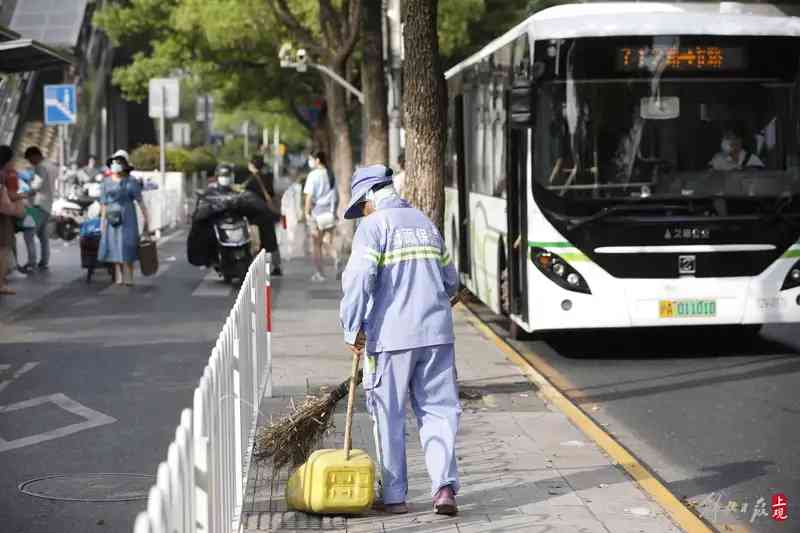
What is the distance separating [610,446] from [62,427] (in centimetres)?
349

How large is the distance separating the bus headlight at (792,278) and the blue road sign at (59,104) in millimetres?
20347

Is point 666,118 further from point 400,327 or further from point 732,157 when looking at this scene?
point 400,327

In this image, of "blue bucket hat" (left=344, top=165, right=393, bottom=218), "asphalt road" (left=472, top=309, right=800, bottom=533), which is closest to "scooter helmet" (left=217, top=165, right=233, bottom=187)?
"asphalt road" (left=472, top=309, right=800, bottom=533)

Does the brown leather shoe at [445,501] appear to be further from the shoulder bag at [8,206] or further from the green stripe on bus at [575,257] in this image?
the shoulder bag at [8,206]

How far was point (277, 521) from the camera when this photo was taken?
24.6 ft

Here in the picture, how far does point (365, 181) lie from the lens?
7.59 m

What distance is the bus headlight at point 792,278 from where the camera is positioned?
1412cm

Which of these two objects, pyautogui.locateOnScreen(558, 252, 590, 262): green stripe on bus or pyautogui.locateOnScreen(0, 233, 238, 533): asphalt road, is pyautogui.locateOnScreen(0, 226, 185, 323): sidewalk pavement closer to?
pyautogui.locateOnScreen(0, 233, 238, 533): asphalt road

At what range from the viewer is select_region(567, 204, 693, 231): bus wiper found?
45.9ft

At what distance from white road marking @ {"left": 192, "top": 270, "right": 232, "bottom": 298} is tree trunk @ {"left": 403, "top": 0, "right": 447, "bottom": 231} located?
24.7 feet

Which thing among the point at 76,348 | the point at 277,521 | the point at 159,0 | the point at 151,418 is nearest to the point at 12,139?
the point at 159,0

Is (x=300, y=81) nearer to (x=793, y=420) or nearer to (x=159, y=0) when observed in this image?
(x=159, y=0)

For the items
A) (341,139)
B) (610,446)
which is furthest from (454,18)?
(610,446)

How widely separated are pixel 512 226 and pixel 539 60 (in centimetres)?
168
